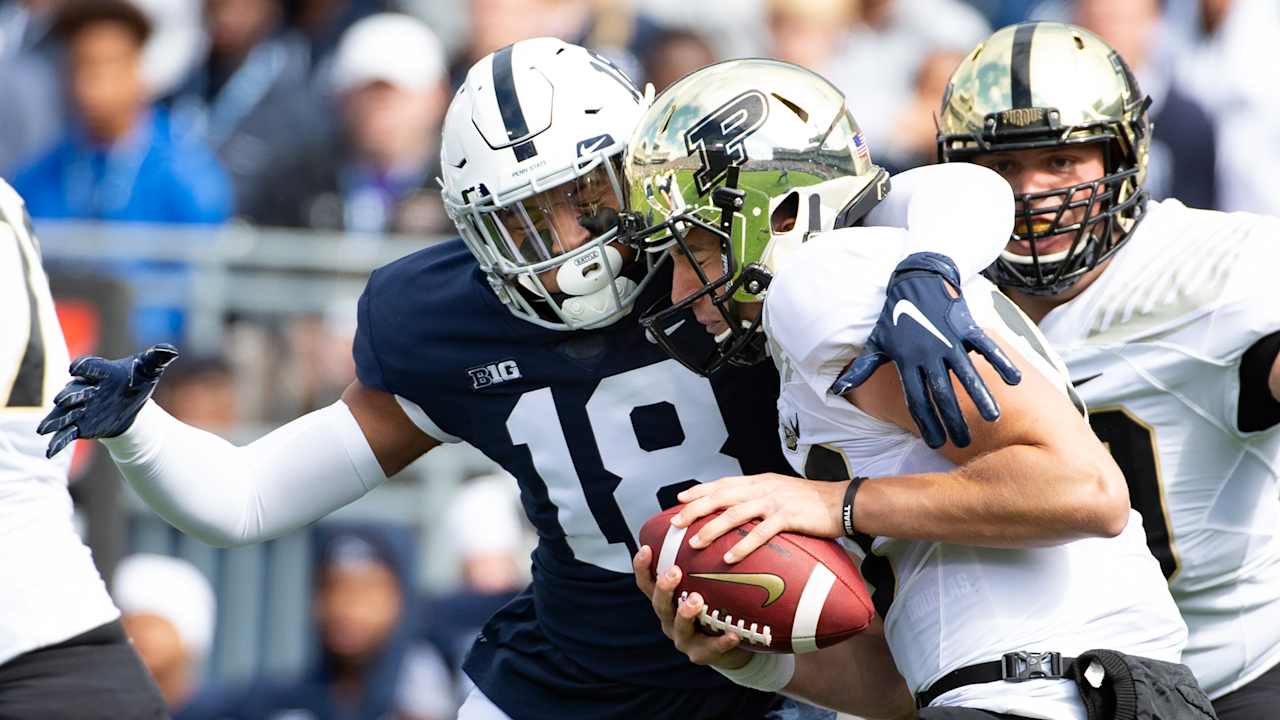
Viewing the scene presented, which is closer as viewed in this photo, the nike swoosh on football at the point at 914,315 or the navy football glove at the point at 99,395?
the nike swoosh on football at the point at 914,315

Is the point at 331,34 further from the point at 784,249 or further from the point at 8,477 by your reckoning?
the point at 784,249

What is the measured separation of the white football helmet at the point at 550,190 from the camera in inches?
124

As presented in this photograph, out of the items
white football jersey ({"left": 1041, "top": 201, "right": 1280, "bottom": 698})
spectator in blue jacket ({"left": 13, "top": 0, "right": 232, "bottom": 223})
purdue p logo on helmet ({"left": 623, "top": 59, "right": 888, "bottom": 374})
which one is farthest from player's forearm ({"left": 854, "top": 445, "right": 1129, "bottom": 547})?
spectator in blue jacket ({"left": 13, "top": 0, "right": 232, "bottom": 223})

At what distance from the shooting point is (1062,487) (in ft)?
7.84

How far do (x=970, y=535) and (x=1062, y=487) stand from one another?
0.52 feet

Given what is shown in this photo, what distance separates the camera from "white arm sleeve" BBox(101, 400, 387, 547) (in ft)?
10.8

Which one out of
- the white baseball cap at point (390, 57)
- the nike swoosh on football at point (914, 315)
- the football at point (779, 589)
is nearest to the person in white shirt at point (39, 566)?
the football at point (779, 589)

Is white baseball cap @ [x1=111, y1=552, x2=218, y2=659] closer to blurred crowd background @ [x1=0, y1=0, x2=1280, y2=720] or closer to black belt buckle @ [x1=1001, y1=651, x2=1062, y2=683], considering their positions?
blurred crowd background @ [x1=0, y1=0, x2=1280, y2=720]

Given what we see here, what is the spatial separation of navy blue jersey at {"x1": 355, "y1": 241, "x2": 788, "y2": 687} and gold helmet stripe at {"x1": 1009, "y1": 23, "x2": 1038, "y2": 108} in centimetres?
79

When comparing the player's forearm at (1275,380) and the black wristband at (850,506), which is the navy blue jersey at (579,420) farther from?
the player's forearm at (1275,380)

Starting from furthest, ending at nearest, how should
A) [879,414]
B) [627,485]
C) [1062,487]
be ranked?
[627,485] < [879,414] < [1062,487]

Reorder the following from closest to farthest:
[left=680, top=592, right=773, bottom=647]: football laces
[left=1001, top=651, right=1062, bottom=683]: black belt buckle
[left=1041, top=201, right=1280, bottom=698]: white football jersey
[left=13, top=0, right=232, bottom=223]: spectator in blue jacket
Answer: [left=1001, top=651, right=1062, bottom=683]: black belt buckle → [left=680, top=592, right=773, bottom=647]: football laces → [left=1041, top=201, right=1280, bottom=698]: white football jersey → [left=13, top=0, right=232, bottom=223]: spectator in blue jacket

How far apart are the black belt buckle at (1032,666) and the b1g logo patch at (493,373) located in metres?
1.15

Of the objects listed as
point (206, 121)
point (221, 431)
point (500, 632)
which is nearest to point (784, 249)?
point (500, 632)
